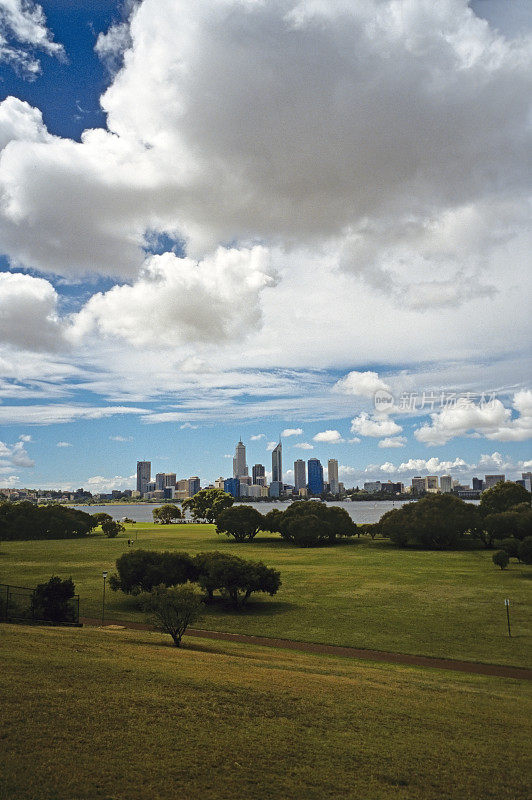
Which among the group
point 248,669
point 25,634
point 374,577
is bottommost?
point 374,577

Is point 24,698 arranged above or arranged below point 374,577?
above

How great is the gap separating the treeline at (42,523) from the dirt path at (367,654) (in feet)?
298

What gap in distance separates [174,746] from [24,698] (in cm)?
444

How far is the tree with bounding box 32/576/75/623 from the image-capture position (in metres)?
33.9

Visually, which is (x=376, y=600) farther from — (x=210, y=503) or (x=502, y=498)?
(x=210, y=503)

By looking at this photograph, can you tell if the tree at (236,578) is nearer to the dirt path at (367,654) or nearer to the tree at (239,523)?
the dirt path at (367,654)

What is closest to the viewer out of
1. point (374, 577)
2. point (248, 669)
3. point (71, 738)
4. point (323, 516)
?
point (71, 738)

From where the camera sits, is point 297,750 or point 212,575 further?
point 212,575

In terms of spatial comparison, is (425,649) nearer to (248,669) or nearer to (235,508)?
(248,669)

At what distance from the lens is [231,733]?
14.1 metres

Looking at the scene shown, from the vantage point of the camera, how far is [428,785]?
12523 mm

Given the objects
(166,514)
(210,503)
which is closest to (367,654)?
(210,503)

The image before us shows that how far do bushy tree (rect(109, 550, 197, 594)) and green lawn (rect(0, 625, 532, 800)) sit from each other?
27.5 meters

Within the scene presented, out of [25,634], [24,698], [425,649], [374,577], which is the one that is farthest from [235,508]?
[24,698]
